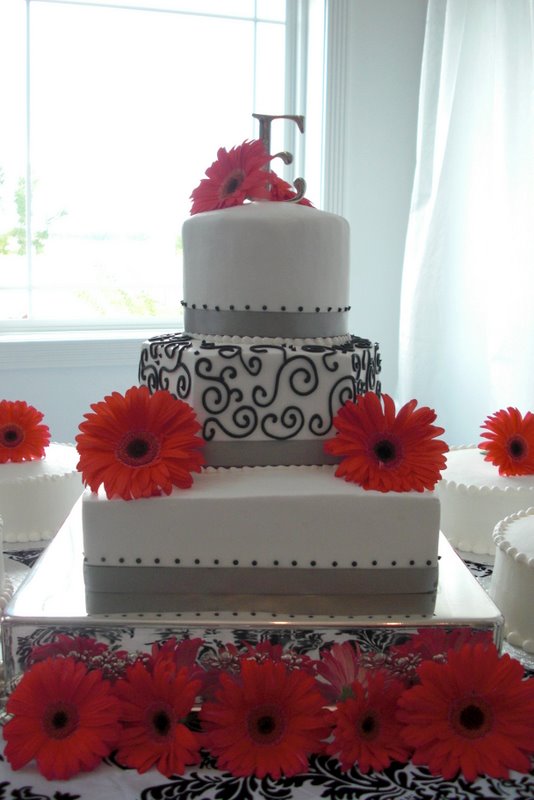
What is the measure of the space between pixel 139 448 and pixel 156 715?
1.11 ft

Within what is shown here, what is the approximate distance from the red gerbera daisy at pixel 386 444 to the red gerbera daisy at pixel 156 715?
0.35 metres

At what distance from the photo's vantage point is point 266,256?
1.25m

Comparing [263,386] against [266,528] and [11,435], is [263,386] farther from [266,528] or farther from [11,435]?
[11,435]

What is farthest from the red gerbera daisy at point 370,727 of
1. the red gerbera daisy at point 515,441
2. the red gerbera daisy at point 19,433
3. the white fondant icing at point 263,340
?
the red gerbera daisy at point 19,433

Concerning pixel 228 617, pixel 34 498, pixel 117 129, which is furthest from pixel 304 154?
pixel 228 617

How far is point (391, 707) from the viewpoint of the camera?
1029 millimetres

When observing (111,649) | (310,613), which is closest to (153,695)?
(111,649)

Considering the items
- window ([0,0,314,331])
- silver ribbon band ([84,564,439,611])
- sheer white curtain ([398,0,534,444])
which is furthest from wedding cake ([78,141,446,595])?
window ([0,0,314,331])

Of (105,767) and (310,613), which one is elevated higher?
(310,613)

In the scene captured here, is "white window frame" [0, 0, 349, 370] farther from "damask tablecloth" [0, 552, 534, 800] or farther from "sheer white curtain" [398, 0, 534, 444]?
"damask tablecloth" [0, 552, 534, 800]

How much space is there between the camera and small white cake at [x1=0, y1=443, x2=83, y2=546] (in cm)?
158

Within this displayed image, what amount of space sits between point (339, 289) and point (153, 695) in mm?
648

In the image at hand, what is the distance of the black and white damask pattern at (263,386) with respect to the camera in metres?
1.22

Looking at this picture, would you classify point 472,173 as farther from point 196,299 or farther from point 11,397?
point 196,299
